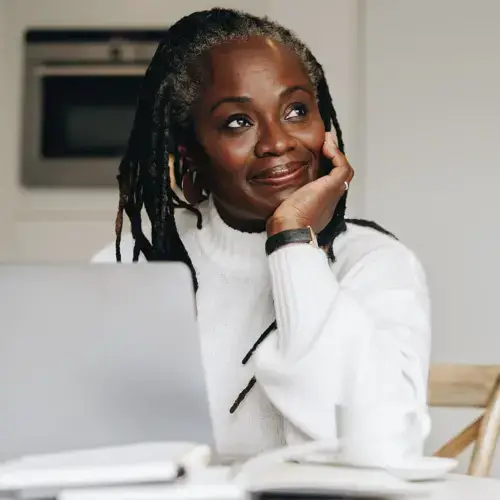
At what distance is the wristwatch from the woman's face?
13 centimetres

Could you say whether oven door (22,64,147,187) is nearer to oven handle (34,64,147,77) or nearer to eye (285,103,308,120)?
oven handle (34,64,147,77)

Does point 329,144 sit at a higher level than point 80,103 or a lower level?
lower

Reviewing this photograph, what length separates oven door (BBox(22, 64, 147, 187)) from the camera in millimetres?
2170

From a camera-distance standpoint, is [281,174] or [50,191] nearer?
[281,174]

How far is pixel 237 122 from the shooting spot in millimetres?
1272

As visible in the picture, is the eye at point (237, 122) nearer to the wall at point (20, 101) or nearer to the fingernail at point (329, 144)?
the fingernail at point (329, 144)

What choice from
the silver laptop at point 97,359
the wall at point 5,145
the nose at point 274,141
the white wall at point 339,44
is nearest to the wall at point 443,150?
the white wall at point 339,44

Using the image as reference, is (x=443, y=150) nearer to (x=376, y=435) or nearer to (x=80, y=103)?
(x=80, y=103)

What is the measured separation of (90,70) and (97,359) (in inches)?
64.9

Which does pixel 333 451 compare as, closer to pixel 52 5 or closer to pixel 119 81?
pixel 119 81

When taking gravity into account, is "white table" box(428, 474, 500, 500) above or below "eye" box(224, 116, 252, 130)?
below

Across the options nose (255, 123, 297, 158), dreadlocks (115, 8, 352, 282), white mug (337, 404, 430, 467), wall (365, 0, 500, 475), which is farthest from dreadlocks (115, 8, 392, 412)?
wall (365, 0, 500, 475)

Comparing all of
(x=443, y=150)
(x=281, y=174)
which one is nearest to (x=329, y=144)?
(x=281, y=174)

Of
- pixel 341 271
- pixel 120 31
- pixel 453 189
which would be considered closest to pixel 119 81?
pixel 120 31
